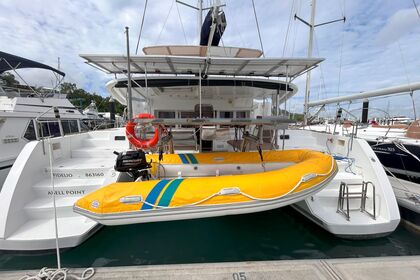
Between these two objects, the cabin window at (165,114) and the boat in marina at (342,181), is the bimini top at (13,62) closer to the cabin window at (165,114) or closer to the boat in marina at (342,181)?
the boat in marina at (342,181)

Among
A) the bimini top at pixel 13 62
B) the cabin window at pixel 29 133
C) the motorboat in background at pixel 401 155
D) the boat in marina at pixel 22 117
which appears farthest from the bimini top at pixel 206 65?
the bimini top at pixel 13 62

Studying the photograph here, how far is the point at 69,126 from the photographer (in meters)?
9.77

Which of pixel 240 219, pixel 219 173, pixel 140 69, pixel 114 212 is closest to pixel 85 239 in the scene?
pixel 114 212

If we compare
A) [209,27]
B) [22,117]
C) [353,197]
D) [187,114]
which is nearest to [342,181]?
[353,197]

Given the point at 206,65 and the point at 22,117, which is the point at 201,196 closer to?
the point at 206,65

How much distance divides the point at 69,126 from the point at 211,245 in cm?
985

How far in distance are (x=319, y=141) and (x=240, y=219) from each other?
3174 millimetres

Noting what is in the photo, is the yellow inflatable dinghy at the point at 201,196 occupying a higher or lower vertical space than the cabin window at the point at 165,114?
lower

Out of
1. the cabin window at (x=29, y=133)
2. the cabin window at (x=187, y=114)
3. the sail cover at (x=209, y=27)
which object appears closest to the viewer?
the sail cover at (x=209, y=27)

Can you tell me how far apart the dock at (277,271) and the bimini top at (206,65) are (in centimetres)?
317

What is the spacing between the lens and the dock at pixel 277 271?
1763 mm

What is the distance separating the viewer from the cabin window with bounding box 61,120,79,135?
9.45 metres

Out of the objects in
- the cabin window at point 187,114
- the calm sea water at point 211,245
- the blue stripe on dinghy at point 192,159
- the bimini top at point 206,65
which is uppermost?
the bimini top at point 206,65

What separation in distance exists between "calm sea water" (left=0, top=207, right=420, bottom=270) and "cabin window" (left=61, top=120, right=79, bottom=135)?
8.18 m
